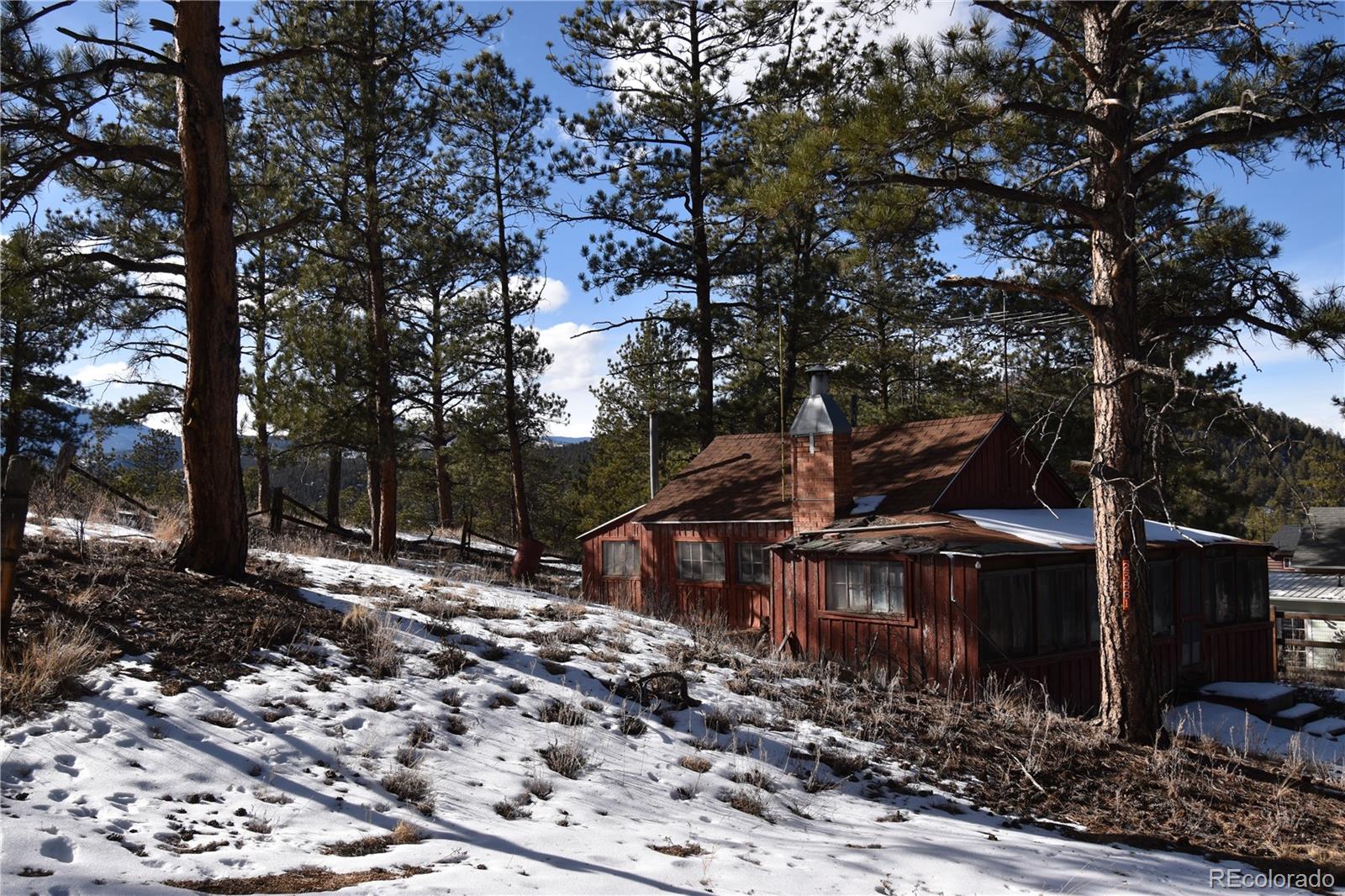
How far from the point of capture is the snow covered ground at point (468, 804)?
4660 mm

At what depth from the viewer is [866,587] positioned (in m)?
13.7

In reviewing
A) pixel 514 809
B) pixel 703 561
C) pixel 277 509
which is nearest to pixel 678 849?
pixel 514 809

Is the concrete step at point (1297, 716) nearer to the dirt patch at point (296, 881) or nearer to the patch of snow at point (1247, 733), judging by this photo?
the patch of snow at point (1247, 733)

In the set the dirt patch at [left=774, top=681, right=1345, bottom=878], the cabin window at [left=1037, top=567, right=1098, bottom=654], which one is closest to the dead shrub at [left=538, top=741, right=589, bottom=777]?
the dirt patch at [left=774, top=681, right=1345, bottom=878]

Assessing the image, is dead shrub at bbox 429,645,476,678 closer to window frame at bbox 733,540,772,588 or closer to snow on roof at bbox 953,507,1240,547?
snow on roof at bbox 953,507,1240,547

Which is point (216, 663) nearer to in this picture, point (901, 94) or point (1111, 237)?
point (901, 94)

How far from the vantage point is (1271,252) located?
A: 10.4 metres

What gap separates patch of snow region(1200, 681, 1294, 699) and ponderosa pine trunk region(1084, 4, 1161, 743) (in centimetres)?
490

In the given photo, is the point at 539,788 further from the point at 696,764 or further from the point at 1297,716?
the point at 1297,716

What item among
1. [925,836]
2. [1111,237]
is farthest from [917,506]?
[925,836]

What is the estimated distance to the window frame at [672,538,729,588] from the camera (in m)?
17.7

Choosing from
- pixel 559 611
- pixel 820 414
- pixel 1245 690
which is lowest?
pixel 1245 690

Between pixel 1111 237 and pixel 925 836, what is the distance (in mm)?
7161

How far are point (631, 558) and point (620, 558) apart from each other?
0.38m
